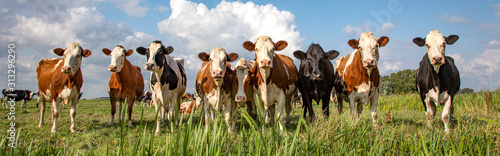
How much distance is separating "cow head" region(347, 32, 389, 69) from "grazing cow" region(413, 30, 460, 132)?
812mm

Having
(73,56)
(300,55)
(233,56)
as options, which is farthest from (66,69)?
(300,55)

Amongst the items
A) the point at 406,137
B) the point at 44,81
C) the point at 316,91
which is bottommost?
the point at 406,137

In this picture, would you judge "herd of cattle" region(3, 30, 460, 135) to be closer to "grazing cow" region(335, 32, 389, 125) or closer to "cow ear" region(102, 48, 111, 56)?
"grazing cow" region(335, 32, 389, 125)

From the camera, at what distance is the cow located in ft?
24.1

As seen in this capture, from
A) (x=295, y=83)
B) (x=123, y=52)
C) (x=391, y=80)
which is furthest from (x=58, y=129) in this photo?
(x=391, y=80)

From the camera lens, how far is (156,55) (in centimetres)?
775

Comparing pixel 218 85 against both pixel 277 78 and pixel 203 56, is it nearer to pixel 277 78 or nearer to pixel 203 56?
pixel 203 56

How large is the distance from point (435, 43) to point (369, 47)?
1419mm

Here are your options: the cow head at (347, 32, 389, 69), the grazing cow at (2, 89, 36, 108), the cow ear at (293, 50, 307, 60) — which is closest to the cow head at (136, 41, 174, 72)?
the cow ear at (293, 50, 307, 60)

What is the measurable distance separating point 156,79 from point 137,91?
2950mm

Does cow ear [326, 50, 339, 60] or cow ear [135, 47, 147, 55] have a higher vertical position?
cow ear [135, 47, 147, 55]

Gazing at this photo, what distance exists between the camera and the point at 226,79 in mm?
7523

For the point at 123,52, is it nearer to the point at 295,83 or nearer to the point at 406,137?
the point at 295,83

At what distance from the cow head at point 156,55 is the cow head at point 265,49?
2.19 m
